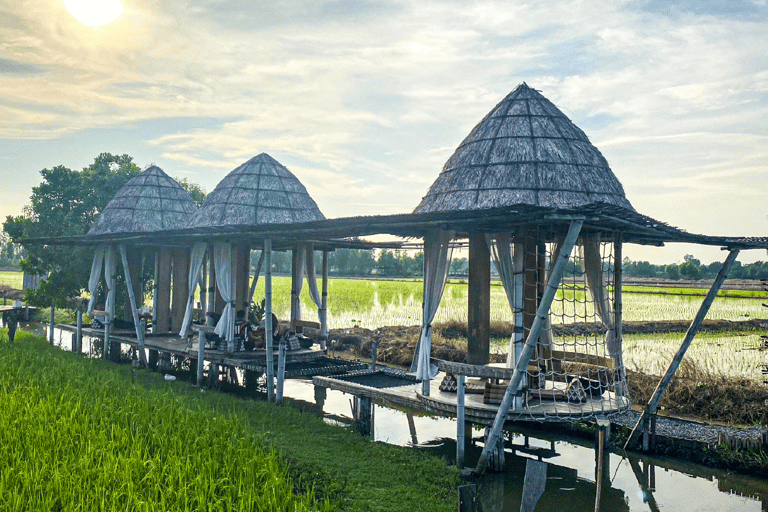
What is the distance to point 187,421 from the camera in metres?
9.05

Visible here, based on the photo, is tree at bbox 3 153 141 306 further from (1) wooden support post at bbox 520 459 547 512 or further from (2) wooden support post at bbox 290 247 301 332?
(1) wooden support post at bbox 520 459 547 512

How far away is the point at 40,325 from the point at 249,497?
1002 inches

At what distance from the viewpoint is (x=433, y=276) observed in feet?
34.6

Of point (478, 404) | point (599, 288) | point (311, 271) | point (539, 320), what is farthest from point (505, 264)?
point (311, 271)

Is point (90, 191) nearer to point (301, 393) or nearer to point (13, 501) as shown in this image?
point (301, 393)

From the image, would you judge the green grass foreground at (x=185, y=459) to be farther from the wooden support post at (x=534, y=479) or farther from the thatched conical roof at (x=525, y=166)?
the thatched conical roof at (x=525, y=166)

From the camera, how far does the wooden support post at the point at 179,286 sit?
778 inches

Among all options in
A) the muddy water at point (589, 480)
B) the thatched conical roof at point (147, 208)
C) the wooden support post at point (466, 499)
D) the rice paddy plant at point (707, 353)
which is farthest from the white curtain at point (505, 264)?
the thatched conical roof at point (147, 208)

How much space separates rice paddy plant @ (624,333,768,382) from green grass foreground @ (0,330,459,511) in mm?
8383

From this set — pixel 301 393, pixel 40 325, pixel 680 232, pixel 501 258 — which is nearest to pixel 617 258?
pixel 680 232

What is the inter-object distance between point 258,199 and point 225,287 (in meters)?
3.75

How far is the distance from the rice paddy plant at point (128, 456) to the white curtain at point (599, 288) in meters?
5.59

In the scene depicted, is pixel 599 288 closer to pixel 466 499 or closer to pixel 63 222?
pixel 466 499

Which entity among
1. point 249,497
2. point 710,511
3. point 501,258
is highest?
point 501,258
